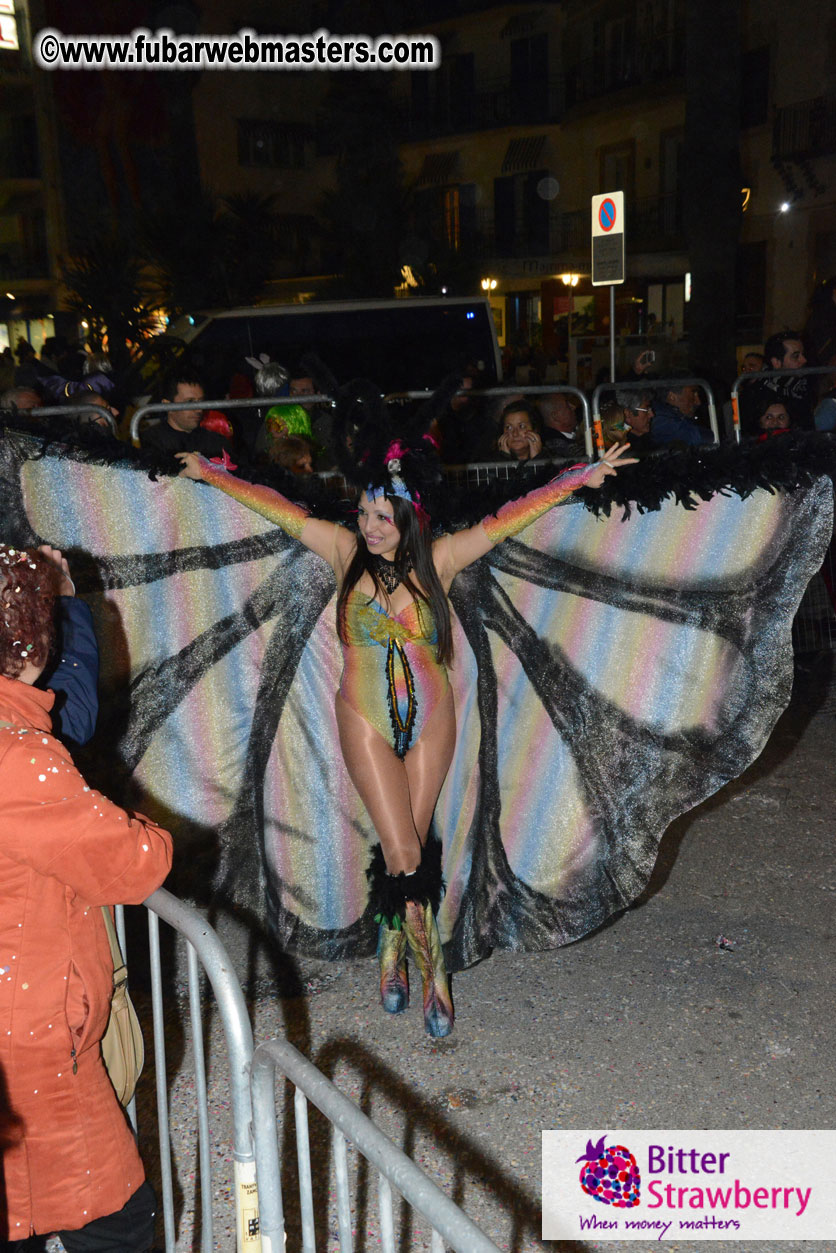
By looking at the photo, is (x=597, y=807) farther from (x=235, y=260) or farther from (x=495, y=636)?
(x=235, y=260)

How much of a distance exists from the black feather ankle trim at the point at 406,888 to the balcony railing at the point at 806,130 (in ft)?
81.9

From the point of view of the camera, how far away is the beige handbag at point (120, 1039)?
7.36 feet

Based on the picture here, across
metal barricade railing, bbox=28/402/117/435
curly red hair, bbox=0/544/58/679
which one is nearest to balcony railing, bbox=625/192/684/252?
metal barricade railing, bbox=28/402/117/435

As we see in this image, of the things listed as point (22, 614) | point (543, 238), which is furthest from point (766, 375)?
point (543, 238)

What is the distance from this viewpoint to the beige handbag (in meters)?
2.24

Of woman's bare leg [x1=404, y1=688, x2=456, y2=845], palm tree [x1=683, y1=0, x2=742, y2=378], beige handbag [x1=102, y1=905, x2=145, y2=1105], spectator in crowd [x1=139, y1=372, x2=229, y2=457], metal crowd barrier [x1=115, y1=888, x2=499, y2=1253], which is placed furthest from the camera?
palm tree [x1=683, y1=0, x2=742, y2=378]

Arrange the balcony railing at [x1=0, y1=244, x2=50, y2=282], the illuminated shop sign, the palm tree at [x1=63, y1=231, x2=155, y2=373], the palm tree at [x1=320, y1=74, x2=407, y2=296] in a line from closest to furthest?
the palm tree at [x1=63, y1=231, x2=155, y2=373]
the illuminated shop sign
the palm tree at [x1=320, y1=74, x2=407, y2=296]
the balcony railing at [x1=0, y1=244, x2=50, y2=282]

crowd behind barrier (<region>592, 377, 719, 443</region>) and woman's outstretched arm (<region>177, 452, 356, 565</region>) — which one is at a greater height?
crowd behind barrier (<region>592, 377, 719, 443</region>)

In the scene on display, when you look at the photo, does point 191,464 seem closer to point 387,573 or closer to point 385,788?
point 387,573

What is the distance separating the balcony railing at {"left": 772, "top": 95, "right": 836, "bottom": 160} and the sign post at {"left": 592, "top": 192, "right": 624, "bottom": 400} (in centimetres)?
1877

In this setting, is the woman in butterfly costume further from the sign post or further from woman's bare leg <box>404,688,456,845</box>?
the sign post

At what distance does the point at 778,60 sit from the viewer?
2538cm

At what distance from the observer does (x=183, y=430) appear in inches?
247

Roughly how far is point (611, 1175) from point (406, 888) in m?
1.05
